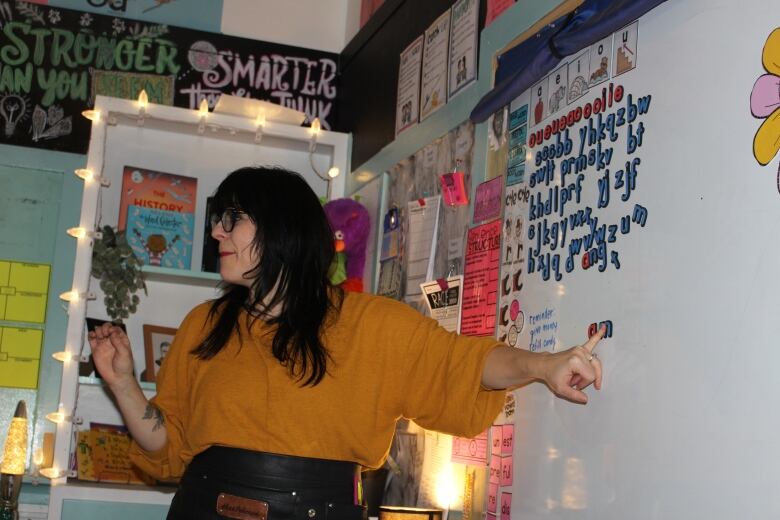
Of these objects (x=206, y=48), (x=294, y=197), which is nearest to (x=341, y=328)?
(x=294, y=197)

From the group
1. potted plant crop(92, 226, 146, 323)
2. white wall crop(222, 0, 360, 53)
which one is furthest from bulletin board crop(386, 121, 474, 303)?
white wall crop(222, 0, 360, 53)

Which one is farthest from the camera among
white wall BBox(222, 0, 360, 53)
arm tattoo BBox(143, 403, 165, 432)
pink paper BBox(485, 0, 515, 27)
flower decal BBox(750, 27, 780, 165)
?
white wall BBox(222, 0, 360, 53)

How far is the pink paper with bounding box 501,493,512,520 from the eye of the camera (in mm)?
1854

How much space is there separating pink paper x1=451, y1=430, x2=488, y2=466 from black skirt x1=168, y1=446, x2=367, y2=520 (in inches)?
15.4

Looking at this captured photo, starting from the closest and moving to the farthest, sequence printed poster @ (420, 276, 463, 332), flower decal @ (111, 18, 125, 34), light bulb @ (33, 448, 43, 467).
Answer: printed poster @ (420, 276, 463, 332) → light bulb @ (33, 448, 43, 467) → flower decal @ (111, 18, 125, 34)

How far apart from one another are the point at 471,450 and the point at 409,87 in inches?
47.6

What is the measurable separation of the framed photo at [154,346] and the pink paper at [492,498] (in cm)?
159

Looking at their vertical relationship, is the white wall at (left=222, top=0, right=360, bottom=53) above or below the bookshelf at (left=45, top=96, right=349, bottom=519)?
above

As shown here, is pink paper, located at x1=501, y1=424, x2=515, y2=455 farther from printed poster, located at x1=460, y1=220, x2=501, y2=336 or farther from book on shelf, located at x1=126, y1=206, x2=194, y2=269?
book on shelf, located at x1=126, y1=206, x2=194, y2=269

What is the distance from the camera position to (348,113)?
3.59 meters

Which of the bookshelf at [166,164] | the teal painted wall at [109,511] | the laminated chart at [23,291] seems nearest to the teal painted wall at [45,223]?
the laminated chart at [23,291]

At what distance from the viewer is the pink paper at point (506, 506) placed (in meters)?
1.85

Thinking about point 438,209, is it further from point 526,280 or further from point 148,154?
point 148,154

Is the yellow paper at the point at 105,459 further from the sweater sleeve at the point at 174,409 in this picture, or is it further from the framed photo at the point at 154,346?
the sweater sleeve at the point at 174,409
